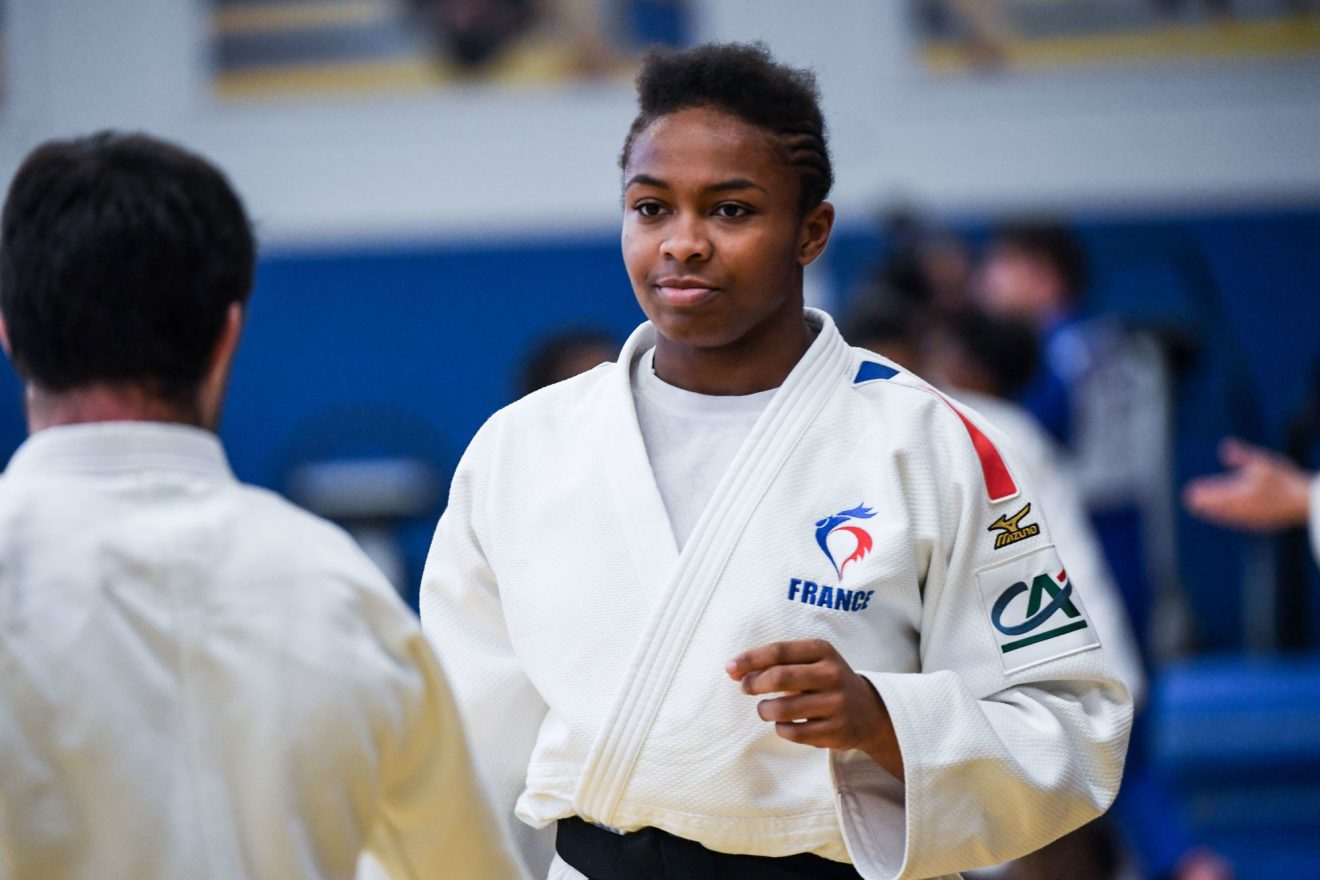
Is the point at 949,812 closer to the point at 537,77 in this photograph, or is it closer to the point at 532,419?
the point at 532,419

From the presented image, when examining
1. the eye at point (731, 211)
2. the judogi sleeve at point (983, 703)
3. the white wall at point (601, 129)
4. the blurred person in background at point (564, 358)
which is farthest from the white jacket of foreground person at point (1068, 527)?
the white wall at point (601, 129)

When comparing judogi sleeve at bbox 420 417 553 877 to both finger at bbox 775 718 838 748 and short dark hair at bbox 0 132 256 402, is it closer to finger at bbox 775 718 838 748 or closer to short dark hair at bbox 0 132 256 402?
finger at bbox 775 718 838 748

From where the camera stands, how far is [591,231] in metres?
8.11

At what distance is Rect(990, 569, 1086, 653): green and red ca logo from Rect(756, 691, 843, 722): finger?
0.96 ft

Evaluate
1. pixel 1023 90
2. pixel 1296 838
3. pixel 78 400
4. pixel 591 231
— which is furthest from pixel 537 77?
pixel 78 400

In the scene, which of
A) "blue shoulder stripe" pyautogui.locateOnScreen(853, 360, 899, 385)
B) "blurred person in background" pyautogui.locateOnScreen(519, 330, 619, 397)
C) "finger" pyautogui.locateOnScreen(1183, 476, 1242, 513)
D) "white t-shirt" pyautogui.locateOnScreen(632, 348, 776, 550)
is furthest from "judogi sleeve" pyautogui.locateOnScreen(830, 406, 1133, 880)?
"blurred person in background" pyautogui.locateOnScreen(519, 330, 619, 397)

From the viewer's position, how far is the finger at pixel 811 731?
180cm

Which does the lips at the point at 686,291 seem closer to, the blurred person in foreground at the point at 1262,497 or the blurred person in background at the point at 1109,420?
the blurred person in foreground at the point at 1262,497

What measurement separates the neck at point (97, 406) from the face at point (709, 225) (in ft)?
1.93

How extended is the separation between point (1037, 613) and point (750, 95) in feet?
2.24

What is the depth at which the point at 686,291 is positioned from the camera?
1991 millimetres

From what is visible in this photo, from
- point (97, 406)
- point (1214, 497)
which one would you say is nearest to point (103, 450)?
point (97, 406)

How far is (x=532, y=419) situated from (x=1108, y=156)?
627cm

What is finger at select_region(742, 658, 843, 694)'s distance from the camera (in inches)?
68.8
